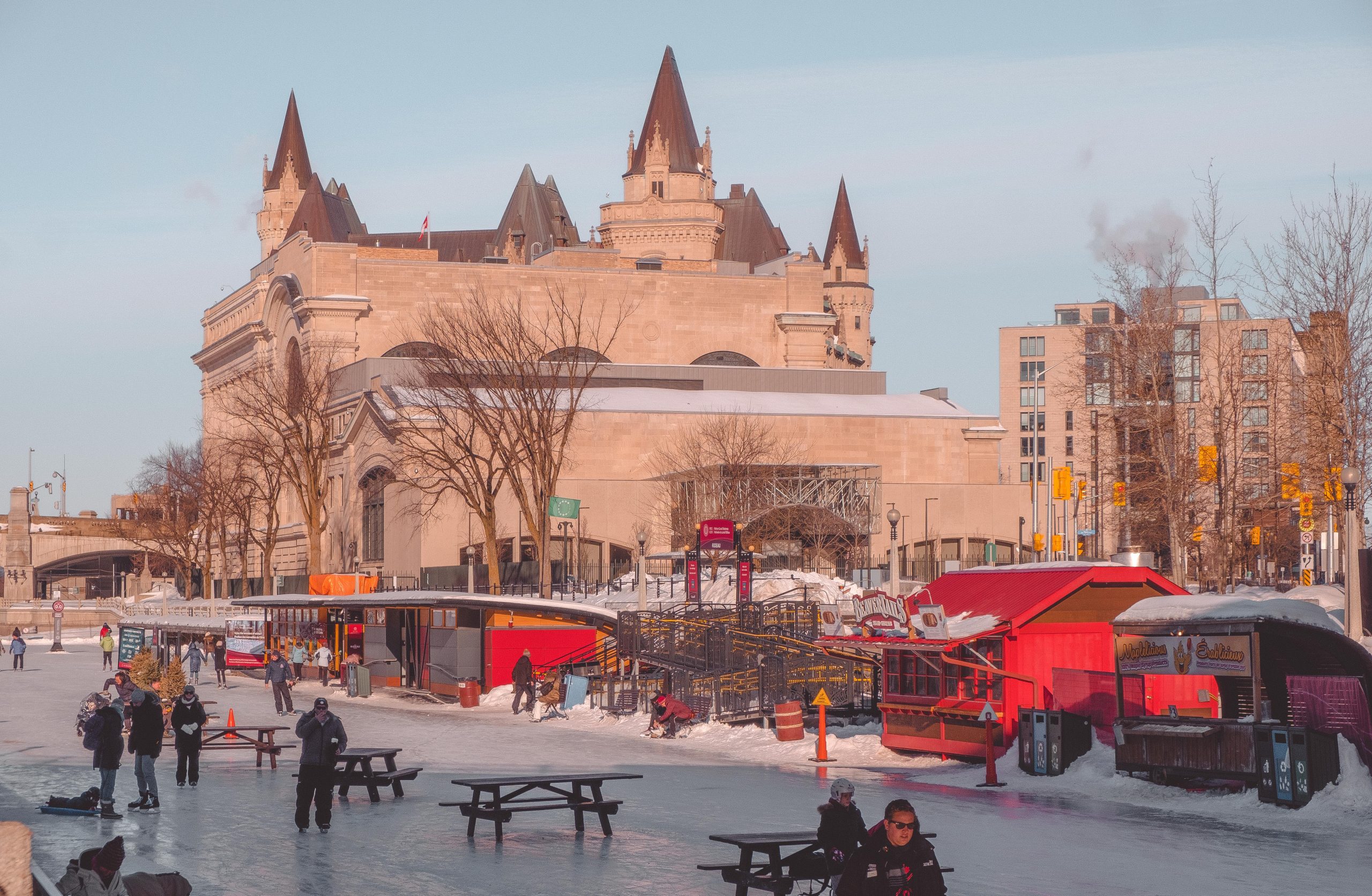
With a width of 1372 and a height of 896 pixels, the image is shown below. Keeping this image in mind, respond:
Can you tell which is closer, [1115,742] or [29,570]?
[1115,742]

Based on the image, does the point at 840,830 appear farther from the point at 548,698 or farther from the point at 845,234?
the point at 845,234

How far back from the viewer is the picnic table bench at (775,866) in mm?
14234

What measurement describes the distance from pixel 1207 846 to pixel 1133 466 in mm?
43582

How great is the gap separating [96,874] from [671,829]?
9.26 meters

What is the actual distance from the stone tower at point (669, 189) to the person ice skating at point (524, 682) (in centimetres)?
11016

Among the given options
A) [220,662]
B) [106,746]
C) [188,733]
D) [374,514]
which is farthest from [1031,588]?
[374,514]

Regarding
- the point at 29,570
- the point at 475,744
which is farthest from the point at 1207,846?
the point at 29,570

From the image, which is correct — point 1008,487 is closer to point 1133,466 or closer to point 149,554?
point 1133,466

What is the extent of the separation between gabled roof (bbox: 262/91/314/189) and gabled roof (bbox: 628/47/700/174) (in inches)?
1633

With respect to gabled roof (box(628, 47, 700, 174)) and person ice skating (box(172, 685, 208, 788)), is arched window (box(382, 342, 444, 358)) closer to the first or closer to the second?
gabled roof (box(628, 47, 700, 174))

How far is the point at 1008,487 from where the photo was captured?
310 ft

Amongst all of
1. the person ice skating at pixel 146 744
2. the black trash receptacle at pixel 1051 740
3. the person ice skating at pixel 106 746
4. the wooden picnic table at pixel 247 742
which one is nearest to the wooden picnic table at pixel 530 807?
the person ice skating at pixel 146 744

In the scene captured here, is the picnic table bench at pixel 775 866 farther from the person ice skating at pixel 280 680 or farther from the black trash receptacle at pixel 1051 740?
the person ice skating at pixel 280 680

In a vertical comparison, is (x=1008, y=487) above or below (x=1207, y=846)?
above
